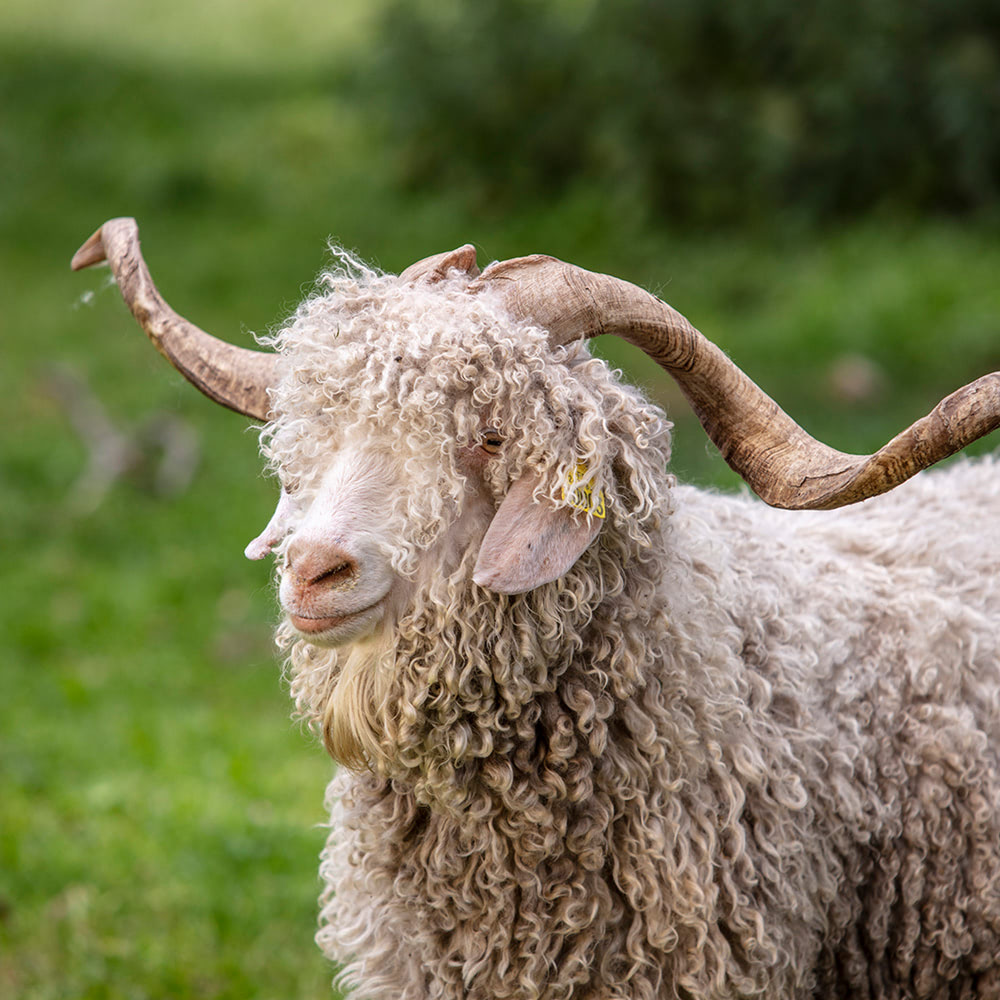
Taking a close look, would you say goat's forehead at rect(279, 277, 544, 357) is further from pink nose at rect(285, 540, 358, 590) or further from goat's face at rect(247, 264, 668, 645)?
pink nose at rect(285, 540, 358, 590)

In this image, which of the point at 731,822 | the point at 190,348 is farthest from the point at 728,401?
the point at 190,348

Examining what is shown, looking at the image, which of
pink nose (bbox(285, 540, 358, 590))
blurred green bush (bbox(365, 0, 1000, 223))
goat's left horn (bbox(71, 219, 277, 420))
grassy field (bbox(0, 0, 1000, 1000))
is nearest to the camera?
→ pink nose (bbox(285, 540, 358, 590))

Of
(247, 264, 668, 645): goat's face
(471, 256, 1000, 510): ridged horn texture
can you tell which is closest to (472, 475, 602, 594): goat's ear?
(247, 264, 668, 645): goat's face

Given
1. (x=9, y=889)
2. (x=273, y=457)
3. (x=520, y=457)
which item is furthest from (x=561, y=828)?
(x=9, y=889)

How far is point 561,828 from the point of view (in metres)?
2.51

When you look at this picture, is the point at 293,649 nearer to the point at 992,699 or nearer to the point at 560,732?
the point at 560,732

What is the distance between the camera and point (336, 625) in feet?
7.48

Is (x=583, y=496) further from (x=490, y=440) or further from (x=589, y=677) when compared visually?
(x=589, y=677)

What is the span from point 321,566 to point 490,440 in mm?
394

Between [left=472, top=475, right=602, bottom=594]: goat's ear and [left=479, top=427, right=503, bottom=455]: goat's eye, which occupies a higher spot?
[left=479, top=427, right=503, bottom=455]: goat's eye

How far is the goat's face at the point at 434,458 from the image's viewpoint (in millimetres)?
2283

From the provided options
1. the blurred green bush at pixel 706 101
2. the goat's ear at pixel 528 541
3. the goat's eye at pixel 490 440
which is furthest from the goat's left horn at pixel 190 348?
the blurred green bush at pixel 706 101

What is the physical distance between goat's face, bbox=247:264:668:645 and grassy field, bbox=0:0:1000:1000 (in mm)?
518

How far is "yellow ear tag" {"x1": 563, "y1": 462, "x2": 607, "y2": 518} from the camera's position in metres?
2.32
